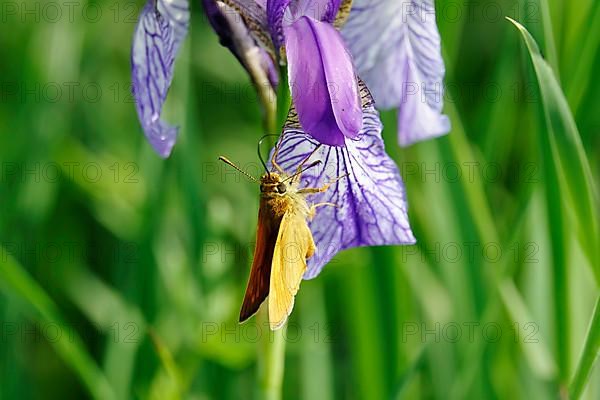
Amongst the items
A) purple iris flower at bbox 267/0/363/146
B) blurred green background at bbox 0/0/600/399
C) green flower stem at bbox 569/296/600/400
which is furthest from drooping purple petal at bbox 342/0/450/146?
green flower stem at bbox 569/296/600/400

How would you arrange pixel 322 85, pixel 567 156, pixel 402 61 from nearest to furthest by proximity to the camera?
pixel 322 85
pixel 567 156
pixel 402 61

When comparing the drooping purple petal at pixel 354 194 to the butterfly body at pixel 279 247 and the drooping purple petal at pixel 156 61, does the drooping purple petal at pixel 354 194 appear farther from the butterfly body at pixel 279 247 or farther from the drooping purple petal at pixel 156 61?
the drooping purple petal at pixel 156 61

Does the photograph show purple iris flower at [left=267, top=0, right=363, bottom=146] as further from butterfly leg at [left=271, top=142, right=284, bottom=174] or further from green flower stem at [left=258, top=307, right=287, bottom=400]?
green flower stem at [left=258, top=307, right=287, bottom=400]

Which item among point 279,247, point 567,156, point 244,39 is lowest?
point 279,247

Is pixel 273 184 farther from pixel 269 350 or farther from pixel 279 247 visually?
pixel 269 350

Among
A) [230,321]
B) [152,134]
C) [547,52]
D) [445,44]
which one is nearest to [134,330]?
[230,321]

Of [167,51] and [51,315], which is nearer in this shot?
[167,51]

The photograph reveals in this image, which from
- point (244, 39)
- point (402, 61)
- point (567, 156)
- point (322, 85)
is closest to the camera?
point (322, 85)

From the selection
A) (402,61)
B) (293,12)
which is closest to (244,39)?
(293,12)
